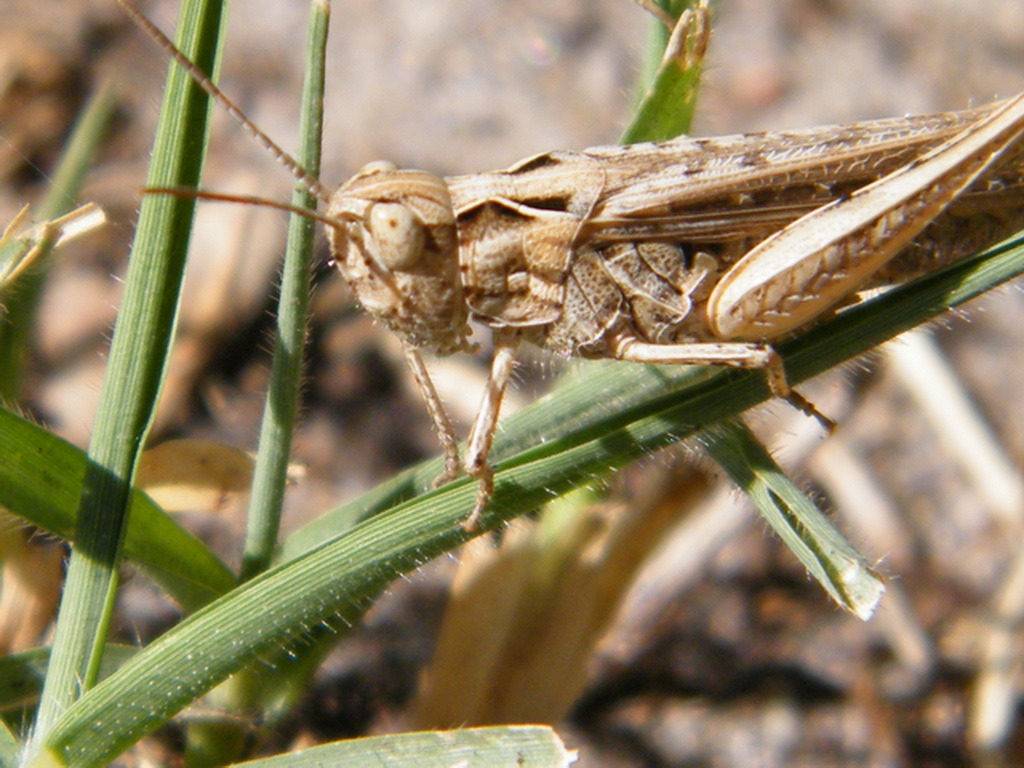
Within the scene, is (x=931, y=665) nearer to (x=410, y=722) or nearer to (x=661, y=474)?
(x=661, y=474)

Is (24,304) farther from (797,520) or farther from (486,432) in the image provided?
(797,520)

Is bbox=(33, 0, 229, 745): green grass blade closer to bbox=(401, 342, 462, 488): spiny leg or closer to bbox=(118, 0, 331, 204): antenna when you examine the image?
bbox=(118, 0, 331, 204): antenna

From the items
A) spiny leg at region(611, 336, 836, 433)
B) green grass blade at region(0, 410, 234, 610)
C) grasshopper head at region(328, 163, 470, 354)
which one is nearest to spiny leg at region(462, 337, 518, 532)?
grasshopper head at region(328, 163, 470, 354)

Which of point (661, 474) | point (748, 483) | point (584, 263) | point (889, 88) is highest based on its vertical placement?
point (889, 88)

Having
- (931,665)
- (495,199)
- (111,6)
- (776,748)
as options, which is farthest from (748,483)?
(111,6)

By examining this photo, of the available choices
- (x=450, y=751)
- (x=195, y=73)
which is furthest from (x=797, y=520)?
(x=195, y=73)

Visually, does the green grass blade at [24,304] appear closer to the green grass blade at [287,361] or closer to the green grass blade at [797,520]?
the green grass blade at [287,361]

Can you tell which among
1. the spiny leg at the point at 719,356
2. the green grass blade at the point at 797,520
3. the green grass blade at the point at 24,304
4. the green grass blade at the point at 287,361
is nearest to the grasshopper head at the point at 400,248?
the green grass blade at the point at 287,361
